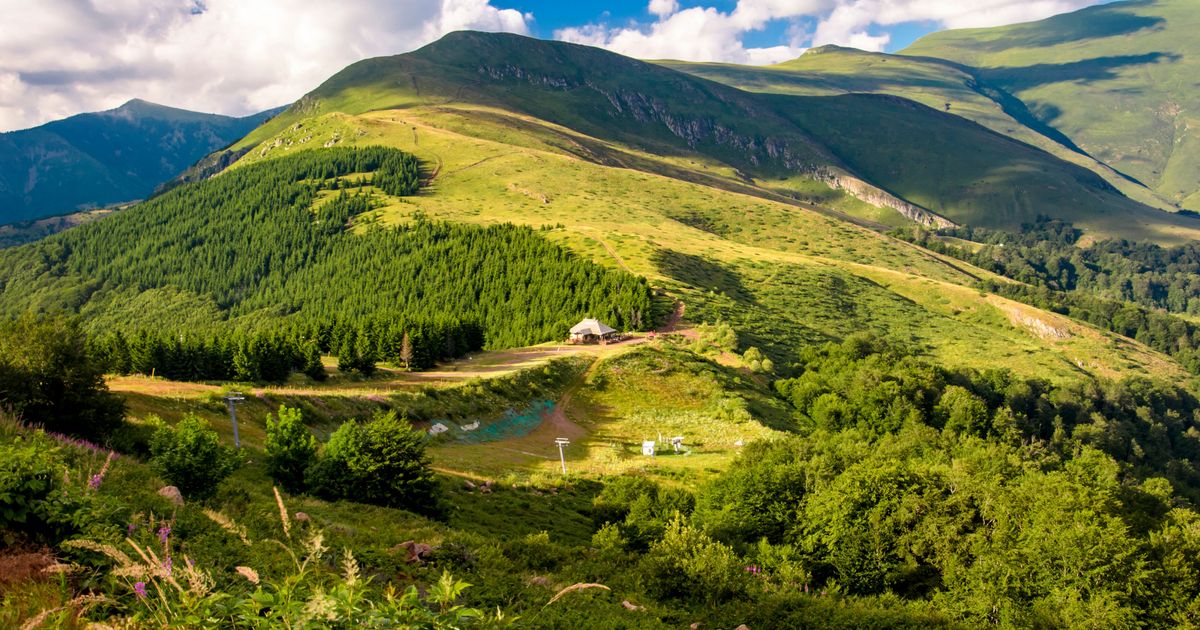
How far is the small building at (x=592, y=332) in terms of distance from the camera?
79375 mm

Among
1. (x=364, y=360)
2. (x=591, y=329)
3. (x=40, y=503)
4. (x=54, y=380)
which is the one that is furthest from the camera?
(x=591, y=329)

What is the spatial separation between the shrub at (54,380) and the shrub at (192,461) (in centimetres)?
741

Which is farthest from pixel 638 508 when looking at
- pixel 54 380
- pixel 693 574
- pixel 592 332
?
pixel 592 332

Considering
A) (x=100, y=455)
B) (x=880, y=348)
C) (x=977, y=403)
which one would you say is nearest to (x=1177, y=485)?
(x=977, y=403)

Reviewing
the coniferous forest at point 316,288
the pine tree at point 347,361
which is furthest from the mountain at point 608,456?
the pine tree at point 347,361

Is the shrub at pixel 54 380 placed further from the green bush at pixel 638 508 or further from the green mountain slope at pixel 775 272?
the green mountain slope at pixel 775 272

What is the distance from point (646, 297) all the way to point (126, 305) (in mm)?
156957

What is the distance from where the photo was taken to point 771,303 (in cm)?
11688

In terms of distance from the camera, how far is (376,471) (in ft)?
82.1

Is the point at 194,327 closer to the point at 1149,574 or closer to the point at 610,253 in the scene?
the point at 610,253

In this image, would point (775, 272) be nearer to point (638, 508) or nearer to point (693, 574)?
point (638, 508)

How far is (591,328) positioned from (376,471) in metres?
55.7

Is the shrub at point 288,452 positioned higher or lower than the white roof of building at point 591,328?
higher

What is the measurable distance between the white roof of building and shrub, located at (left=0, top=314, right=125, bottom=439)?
187 ft
